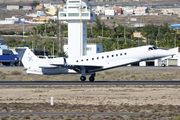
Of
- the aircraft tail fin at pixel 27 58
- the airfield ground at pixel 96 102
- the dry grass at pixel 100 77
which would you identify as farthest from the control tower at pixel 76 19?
the airfield ground at pixel 96 102

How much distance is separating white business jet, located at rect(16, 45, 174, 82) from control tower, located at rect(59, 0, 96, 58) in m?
47.9

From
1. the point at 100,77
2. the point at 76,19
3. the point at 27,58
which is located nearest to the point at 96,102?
the point at 27,58

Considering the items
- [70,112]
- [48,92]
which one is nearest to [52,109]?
[70,112]

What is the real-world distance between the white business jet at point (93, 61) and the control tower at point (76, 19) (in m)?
47.9

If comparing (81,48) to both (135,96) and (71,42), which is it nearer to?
(71,42)

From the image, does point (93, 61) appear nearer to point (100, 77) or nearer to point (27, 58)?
point (27, 58)

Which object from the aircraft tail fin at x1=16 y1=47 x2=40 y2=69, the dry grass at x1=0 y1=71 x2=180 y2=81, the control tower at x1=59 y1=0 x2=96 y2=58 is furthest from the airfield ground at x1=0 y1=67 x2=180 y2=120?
the control tower at x1=59 y1=0 x2=96 y2=58

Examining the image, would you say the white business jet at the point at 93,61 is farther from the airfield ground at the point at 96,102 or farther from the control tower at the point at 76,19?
the control tower at the point at 76,19

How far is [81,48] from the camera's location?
9075cm

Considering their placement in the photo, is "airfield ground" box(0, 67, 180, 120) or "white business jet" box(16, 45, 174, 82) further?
"white business jet" box(16, 45, 174, 82)

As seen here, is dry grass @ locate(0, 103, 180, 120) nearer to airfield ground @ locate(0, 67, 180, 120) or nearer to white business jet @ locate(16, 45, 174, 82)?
airfield ground @ locate(0, 67, 180, 120)

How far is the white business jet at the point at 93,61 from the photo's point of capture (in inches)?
1528

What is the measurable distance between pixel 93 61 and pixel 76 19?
50081 mm

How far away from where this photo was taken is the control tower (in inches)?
3492
